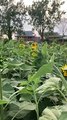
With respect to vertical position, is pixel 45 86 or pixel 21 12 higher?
pixel 45 86

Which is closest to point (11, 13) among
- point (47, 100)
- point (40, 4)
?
point (40, 4)

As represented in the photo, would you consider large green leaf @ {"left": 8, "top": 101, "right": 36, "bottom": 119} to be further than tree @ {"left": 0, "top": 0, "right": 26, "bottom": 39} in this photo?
No

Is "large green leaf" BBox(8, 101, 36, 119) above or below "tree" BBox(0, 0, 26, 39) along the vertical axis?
above

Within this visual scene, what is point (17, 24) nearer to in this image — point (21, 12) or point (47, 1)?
point (21, 12)

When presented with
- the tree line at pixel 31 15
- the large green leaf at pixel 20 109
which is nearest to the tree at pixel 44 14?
the tree line at pixel 31 15

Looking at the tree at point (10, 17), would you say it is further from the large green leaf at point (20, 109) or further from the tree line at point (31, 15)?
the large green leaf at point (20, 109)

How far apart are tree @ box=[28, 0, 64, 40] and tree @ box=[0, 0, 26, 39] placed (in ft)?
4.17

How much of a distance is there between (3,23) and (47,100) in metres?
→ 35.4

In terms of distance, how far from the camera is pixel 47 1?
123 feet

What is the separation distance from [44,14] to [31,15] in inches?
55.1

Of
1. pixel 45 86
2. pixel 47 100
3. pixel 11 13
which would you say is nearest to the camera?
pixel 45 86

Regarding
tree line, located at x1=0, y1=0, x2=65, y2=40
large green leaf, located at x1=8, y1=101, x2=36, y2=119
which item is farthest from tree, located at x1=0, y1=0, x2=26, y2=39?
large green leaf, located at x1=8, y1=101, x2=36, y2=119

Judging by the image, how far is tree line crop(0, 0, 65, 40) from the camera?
118 ft

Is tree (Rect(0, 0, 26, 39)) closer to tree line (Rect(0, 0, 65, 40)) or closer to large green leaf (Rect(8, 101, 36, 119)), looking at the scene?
tree line (Rect(0, 0, 65, 40))
